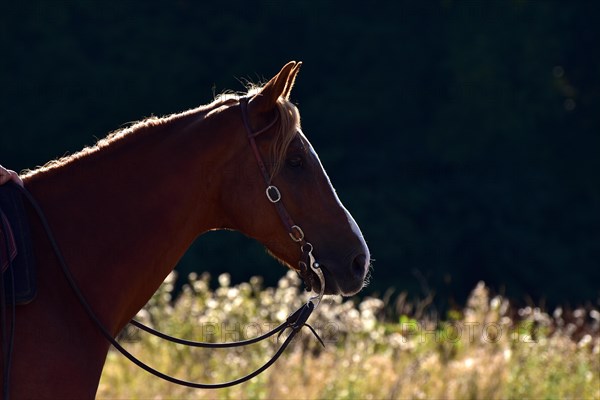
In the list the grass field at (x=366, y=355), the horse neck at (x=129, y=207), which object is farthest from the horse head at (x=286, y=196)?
the grass field at (x=366, y=355)

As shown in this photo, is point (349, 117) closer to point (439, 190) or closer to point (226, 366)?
point (439, 190)

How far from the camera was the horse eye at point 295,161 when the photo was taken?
3668mm

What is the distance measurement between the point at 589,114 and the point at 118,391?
78.7 ft

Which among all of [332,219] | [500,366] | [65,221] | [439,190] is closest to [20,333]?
[65,221]

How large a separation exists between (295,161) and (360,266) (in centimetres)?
49

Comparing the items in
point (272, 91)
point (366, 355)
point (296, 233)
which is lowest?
point (366, 355)

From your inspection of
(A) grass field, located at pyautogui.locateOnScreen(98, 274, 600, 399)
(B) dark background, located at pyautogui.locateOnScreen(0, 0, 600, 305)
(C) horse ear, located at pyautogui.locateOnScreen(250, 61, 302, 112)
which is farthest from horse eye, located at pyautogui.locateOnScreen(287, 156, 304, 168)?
(B) dark background, located at pyautogui.locateOnScreen(0, 0, 600, 305)

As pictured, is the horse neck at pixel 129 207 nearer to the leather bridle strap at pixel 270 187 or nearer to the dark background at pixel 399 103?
the leather bridle strap at pixel 270 187

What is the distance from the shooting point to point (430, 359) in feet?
23.1

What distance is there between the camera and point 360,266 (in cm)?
376

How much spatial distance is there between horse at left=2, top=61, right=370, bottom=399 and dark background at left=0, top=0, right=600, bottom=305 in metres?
18.2

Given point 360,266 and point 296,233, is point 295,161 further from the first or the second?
point 360,266

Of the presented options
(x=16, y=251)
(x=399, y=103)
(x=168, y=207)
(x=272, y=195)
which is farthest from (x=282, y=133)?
(x=399, y=103)

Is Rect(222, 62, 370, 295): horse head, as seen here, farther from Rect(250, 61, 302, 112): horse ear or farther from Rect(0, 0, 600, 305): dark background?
Rect(0, 0, 600, 305): dark background
